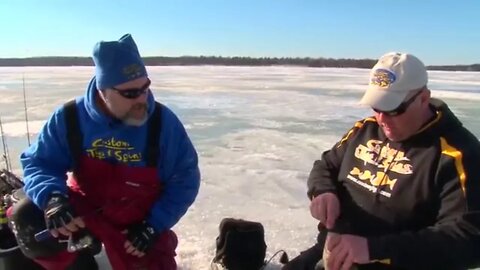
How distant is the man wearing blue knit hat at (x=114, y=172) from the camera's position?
2.29m

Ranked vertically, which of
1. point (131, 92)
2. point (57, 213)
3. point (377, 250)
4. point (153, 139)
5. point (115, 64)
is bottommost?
point (57, 213)

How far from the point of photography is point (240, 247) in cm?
284

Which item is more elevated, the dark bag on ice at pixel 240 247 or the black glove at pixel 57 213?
the black glove at pixel 57 213

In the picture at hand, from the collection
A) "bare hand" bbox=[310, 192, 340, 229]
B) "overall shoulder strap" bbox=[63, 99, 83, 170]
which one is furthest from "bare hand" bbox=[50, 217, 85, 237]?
"bare hand" bbox=[310, 192, 340, 229]

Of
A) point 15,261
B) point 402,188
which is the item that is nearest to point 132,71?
point 15,261

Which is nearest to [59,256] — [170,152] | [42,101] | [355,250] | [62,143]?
[62,143]

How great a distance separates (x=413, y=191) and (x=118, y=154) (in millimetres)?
1359

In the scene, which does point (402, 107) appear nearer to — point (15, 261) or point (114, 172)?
point (114, 172)

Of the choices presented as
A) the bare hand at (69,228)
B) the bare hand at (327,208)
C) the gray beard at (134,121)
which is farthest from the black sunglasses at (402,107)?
the bare hand at (69,228)

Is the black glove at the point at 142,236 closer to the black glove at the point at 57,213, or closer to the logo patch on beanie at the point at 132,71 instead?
the black glove at the point at 57,213

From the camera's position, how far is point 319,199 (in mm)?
2131

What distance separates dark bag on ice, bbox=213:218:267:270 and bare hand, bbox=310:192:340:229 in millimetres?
811

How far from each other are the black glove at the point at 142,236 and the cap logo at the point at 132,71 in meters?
0.69

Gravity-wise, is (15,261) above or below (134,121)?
below
